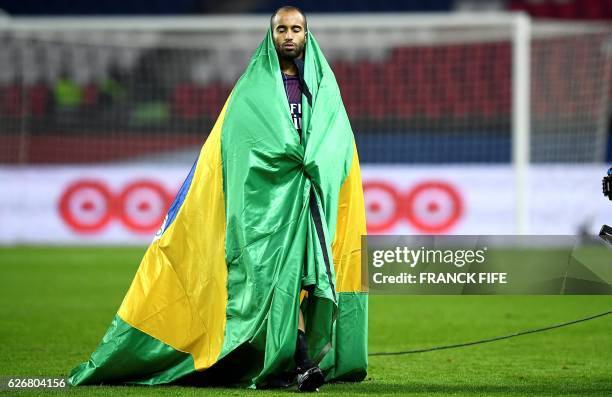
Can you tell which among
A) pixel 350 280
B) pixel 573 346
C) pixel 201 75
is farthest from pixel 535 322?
pixel 201 75

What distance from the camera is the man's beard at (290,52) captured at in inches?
200

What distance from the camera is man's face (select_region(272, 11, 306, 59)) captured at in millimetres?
5035

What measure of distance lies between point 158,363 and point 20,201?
38.3 feet

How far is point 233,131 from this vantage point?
509cm

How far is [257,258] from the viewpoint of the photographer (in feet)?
16.2

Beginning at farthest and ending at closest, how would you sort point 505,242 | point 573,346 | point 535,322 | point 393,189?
point 393,189, point 535,322, point 573,346, point 505,242

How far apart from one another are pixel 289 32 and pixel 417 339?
3.15 metres

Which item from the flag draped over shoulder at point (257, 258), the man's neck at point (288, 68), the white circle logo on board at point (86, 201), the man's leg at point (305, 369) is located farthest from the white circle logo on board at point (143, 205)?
the man's leg at point (305, 369)

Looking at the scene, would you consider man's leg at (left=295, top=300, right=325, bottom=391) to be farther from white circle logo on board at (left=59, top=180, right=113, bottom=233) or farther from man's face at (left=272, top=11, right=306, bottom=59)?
white circle logo on board at (left=59, top=180, right=113, bottom=233)

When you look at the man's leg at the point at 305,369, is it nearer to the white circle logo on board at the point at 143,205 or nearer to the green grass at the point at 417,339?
the green grass at the point at 417,339

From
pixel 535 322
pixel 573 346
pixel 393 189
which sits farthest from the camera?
pixel 393 189

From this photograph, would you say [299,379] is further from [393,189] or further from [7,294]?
[393,189]

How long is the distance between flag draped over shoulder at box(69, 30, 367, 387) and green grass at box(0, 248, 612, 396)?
0.16 m

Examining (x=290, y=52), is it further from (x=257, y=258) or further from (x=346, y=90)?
(x=346, y=90)
